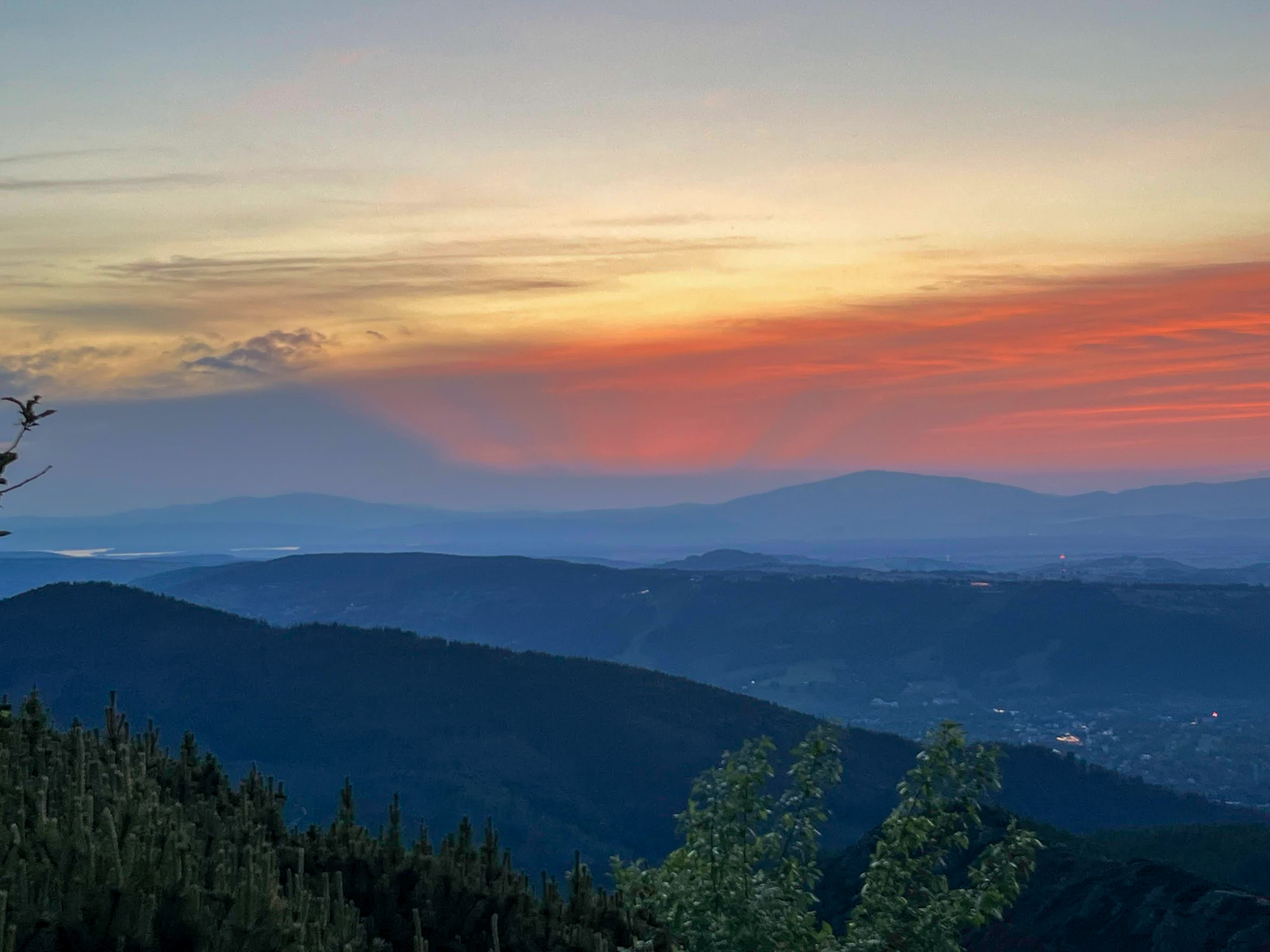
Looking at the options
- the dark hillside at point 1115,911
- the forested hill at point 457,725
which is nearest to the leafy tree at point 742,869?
the dark hillside at point 1115,911

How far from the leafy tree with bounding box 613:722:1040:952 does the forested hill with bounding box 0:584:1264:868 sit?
8729cm

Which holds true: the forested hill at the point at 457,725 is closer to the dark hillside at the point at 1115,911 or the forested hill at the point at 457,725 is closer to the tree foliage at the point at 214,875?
the dark hillside at the point at 1115,911

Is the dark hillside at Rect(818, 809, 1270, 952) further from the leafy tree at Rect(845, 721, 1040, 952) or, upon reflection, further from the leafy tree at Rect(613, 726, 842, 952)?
the leafy tree at Rect(845, 721, 1040, 952)

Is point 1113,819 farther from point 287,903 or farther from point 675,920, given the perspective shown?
point 287,903

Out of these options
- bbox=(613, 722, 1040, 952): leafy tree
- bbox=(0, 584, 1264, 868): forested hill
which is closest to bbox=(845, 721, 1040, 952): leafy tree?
bbox=(613, 722, 1040, 952): leafy tree

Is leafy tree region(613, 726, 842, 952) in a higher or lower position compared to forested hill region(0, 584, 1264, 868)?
higher

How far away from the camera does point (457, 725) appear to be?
13650cm

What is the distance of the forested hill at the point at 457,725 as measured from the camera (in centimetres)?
11756

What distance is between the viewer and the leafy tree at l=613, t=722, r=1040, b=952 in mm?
19531

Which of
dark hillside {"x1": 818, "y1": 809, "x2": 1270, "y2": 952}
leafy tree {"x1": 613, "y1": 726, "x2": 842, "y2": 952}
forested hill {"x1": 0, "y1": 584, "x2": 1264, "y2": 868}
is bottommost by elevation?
forested hill {"x1": 0, "y1": 584, "x2": 1264, "y2": 868}

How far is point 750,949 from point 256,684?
5482 inches

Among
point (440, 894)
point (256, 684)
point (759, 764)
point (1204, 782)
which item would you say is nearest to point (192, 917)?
point (440, 894)

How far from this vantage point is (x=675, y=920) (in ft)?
66.9

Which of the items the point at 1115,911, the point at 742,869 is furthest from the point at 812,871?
the point at 1115,911
